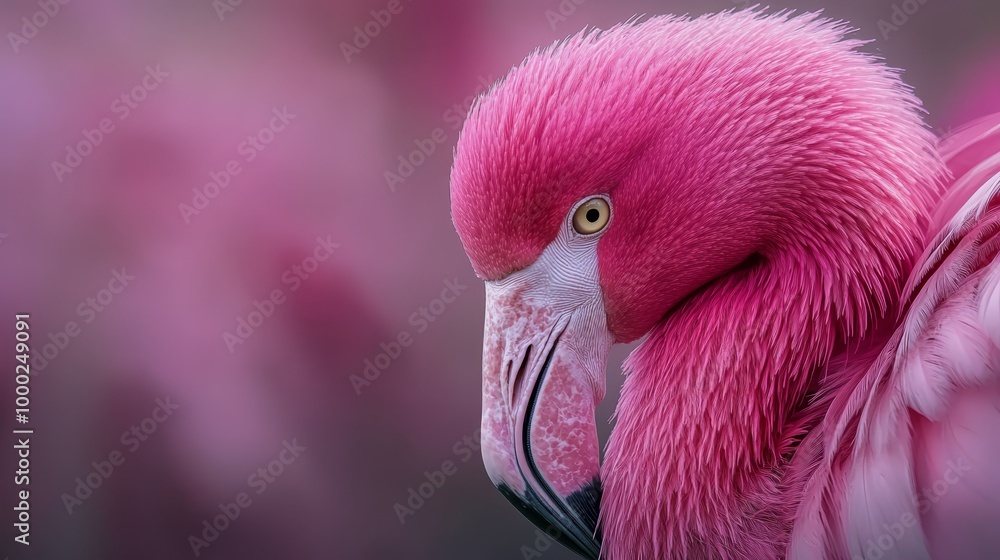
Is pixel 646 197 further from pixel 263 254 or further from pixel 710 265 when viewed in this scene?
pixel 263 254

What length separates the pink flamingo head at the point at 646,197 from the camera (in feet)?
2.38

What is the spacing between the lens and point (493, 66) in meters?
1.21

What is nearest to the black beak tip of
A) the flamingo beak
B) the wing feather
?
the flamingo beak

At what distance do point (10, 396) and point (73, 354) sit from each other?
125 millimetres

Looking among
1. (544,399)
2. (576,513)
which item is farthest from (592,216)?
(576,513)

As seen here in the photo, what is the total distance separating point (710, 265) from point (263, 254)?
82cm

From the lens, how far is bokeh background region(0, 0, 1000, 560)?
3.86ft

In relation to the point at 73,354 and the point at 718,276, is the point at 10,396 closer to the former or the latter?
the point at 73,354

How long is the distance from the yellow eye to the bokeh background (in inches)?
19.7

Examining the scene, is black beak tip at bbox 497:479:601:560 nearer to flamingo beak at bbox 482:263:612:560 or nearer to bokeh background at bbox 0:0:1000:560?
flamingo beak at bbox 482:263:612:560

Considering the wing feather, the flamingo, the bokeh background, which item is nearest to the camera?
the wing feather

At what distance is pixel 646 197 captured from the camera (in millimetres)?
751

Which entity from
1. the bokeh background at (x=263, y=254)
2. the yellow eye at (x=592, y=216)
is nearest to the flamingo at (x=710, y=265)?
the yellow eye at (x=592, y=216)

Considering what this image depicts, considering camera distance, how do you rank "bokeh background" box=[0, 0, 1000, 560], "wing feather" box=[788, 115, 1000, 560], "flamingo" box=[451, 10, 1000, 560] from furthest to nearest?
"bokeh background" box=[0, 0, 1000, 560], "flamingo" box=[451, 10, 1000, 560], "wing feather" box=[788, 115, 1000, 560]
